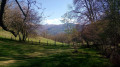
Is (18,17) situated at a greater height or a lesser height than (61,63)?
greater

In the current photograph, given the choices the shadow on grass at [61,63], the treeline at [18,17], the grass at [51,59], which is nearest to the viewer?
the treeline at [18,17]

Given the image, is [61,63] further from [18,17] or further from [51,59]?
[18,17]

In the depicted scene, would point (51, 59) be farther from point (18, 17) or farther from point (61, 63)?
point (18, 17)

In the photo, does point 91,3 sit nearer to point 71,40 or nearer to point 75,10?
point 75,10

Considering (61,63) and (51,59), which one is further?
(51,59)

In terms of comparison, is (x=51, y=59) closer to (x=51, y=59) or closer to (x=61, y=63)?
(x=51, y=59)

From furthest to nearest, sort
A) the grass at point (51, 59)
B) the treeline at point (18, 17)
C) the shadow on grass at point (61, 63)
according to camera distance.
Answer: the grass at point (51, 59), the shadow on grass at point (61, 63), the treeline at point (18, 17)

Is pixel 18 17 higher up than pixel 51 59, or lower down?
higher up

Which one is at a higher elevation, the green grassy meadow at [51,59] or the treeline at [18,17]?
the treeline at [18,17]

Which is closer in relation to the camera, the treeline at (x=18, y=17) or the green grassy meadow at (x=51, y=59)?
the treeline at (x=18, y=17)

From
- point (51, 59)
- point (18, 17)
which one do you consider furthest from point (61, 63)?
point (18, 17)

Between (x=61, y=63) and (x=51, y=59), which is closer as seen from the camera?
(x=61, y=63)

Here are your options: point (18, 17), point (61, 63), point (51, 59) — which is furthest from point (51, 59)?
point (18, 17)

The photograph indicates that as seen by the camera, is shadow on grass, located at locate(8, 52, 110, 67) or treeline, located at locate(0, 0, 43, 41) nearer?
treeline, located at locate(0, 0, 43, 41)
